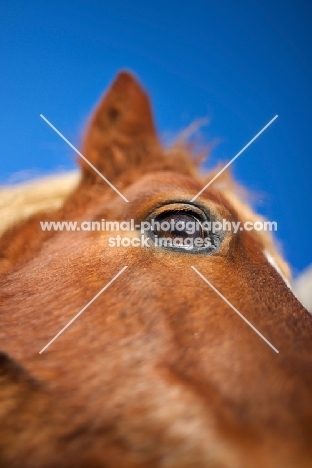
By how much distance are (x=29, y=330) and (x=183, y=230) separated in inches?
24.2

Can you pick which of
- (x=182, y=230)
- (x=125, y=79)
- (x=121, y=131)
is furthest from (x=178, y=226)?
(x=125, y=79)

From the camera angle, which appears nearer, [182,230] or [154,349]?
[154,349]

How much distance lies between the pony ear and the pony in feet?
1.25

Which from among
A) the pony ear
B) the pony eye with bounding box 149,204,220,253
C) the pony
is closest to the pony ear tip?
the pony ear

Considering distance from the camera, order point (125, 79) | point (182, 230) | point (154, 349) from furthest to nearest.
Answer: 1. point (125, 79)
2. point (182, 230)
3. point (154, 349)

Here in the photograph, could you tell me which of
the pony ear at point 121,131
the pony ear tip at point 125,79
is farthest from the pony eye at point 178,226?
the pony ear tip at point 125,79

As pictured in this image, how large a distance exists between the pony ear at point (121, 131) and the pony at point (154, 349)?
0.38 metres

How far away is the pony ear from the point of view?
1.99 metres

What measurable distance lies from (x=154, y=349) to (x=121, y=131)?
4.55ft

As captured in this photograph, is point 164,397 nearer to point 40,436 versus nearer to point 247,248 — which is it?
point 40,436

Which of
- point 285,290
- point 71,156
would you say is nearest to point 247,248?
point 285,290

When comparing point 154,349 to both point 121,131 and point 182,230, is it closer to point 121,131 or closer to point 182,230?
point 182,230

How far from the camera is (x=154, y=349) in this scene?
963mm

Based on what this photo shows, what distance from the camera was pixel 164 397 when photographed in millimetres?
836
